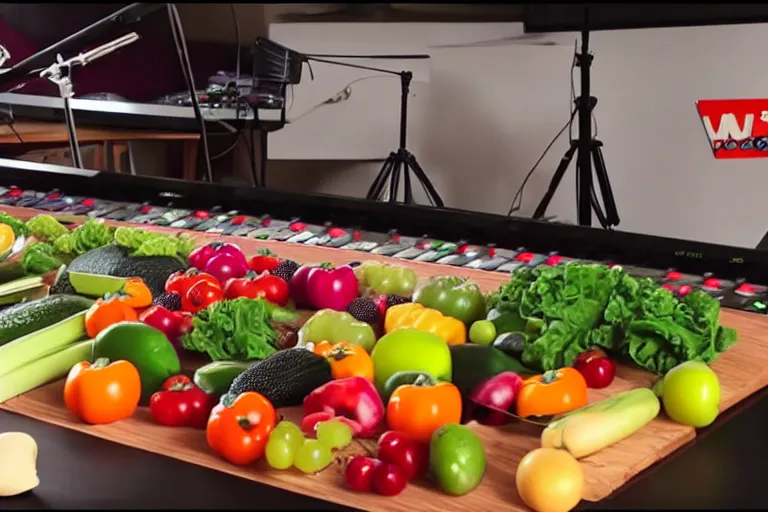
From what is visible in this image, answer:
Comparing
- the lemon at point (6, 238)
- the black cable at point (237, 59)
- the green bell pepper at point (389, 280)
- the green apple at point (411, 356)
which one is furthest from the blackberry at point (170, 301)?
the black cable at point (237, 59)

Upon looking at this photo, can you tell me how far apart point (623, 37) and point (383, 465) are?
2.43 meters

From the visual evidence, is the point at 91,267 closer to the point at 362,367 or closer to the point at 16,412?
the point at 16,412

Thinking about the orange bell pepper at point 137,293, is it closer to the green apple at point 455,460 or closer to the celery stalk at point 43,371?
the celery stalk at point 43,371

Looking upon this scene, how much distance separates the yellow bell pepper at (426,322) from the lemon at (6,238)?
986 millimetres

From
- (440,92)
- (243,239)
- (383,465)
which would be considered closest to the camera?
(383,465)

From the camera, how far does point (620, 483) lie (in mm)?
1226

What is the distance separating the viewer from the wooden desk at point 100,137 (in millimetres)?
4191

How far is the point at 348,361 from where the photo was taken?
1449mm

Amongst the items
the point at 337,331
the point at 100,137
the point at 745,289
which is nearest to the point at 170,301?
the point at 337,331

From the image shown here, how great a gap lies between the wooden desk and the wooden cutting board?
273 centimetres

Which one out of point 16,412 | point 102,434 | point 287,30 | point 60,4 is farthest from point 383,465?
point 60,4

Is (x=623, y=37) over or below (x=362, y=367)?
over

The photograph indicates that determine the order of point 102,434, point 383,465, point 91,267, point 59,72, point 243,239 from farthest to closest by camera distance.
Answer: point 59,72 → point 243,239 → point 91,267 → point 102,434 → point 383,465

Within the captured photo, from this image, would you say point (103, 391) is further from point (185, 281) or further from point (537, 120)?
point (537, 120)
